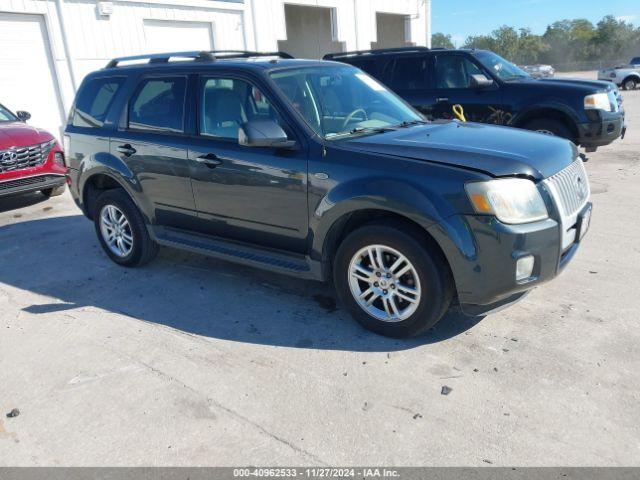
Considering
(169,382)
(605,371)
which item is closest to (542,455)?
(605,371)

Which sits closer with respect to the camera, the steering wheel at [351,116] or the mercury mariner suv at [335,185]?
the mercury mariner suv at [335,185]

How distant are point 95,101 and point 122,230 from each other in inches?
51.1

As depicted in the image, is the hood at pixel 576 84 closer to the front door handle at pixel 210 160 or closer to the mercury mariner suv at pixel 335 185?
the mercury mariner suv at pixel 335 185

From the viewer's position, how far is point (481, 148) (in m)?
3.57

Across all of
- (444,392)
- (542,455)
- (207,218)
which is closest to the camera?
(542,455)

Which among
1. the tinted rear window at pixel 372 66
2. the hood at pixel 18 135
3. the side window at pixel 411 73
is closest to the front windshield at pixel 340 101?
the side window at pixel 411 73

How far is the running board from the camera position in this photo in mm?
4062

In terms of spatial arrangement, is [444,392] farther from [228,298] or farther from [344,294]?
[228,298]

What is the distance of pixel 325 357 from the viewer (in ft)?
11.9

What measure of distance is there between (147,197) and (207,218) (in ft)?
2.44

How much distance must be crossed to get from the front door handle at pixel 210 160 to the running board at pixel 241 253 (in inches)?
25.1

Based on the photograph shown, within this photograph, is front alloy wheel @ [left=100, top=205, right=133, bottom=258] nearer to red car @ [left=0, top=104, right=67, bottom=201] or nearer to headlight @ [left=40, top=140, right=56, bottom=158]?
red car @ [left=0, top=104, right=67, bottom=201]

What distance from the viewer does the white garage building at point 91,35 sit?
11750 millimetres

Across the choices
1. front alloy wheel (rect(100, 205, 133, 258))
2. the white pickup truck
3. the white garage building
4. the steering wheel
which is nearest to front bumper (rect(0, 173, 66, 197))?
front alloy wheel (rect(100, 205, 133, 258))
